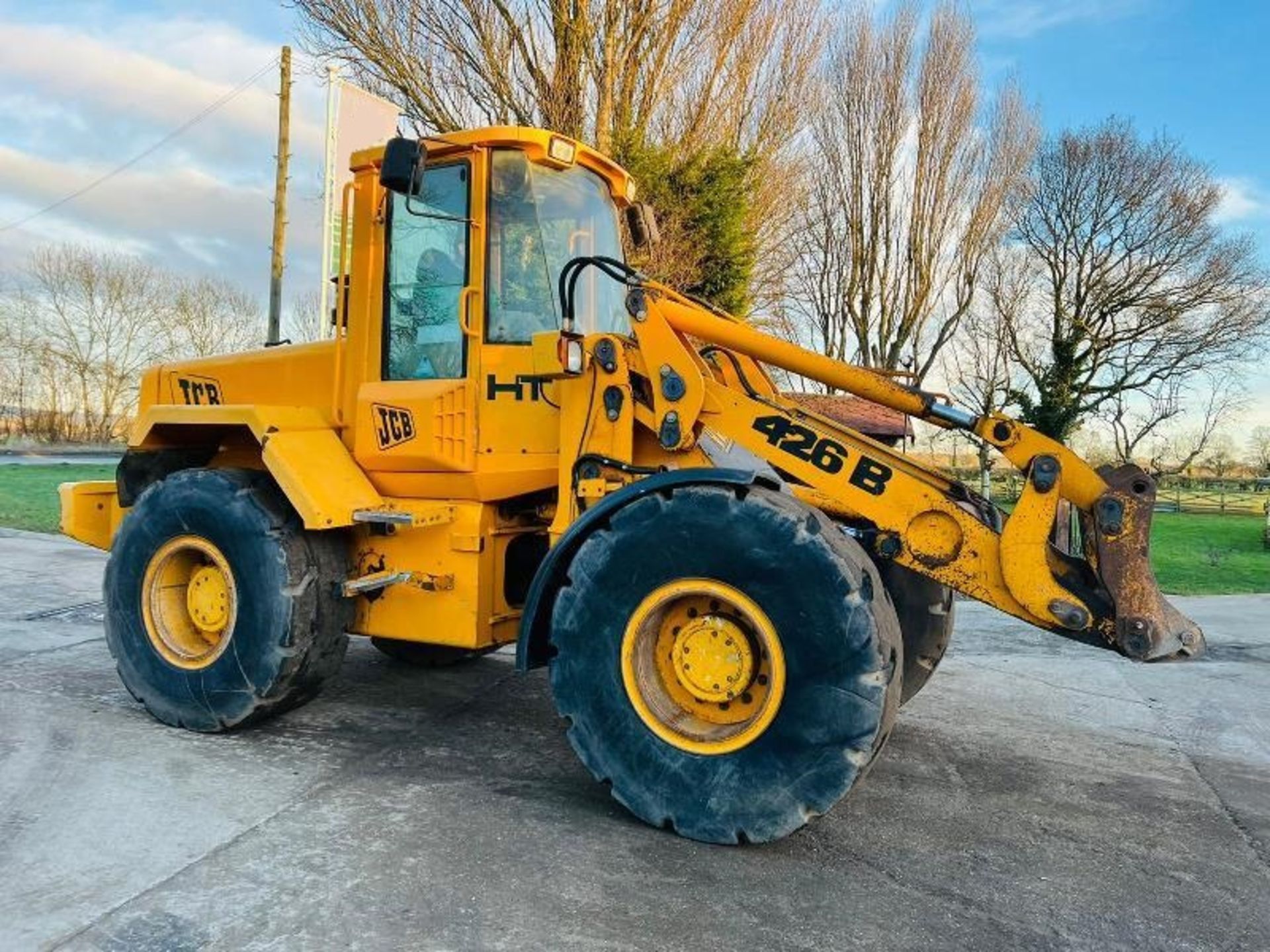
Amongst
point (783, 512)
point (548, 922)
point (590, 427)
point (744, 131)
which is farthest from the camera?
point (744, 131)

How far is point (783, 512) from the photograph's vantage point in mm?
3332

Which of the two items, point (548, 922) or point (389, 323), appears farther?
point (389, 323)

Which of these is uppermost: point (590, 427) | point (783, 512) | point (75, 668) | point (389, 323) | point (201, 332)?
point (201, 332)

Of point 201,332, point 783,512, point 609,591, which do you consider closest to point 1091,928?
point 783,512

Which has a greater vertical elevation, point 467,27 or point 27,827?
point 467,27

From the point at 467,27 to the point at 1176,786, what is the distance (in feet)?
39.7

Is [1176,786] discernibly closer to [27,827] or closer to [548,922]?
[548,922]

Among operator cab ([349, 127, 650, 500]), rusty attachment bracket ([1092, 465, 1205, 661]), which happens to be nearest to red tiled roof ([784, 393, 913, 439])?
operator cab ([349, 127, 650, 500])

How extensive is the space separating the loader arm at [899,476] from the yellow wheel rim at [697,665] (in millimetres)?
676

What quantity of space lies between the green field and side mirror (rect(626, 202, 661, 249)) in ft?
29.5

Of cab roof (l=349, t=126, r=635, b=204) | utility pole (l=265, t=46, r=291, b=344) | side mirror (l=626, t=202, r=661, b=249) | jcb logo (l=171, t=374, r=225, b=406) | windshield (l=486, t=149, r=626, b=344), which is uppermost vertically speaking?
utility pole (l=265, t=46, r=291, b=344)

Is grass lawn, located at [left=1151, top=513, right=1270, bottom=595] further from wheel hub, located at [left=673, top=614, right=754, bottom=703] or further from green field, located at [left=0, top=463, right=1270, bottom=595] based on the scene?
wheel hub, located at [left=673, top=614, right=754, bottom=703]

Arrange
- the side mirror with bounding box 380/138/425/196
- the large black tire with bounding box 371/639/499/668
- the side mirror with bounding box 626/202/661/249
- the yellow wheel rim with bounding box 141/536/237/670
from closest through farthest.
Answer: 1. the side mirror with bounding box 380/138/425/196
2. the yellow wheel rim with bounding box 141/536/237/670
3. the side mirror with bounding box 626/202/661/249
4. the large black tire with bounding box 371/639/499/668

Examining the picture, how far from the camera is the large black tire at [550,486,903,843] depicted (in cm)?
320
